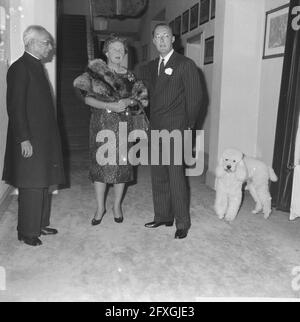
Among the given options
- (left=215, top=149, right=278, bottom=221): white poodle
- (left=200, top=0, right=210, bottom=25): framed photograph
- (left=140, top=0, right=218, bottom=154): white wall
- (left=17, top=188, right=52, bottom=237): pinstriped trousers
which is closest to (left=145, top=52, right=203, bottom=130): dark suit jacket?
(left=215, top=149, right=278, bottom=221): white poodle

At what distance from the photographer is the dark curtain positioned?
11.6 feet

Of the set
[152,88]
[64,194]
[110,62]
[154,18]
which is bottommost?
[64,194]

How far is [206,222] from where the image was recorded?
351 cm

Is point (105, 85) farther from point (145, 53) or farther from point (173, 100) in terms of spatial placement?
point (145, 53)

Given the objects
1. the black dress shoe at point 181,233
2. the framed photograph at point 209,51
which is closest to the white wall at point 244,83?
the framed photograph at point 209,51

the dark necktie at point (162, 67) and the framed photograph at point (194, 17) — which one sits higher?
the framed photograph at point (194, 17)

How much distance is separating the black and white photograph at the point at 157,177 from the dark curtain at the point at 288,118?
12 millimetres

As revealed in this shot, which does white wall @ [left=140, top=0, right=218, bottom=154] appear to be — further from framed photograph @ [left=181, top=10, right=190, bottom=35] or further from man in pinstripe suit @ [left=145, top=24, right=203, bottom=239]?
man in pinstripe suit @ [left=145, top=24, right=203, bottom=239]

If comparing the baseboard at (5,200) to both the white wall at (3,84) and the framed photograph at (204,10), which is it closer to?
the white wall at (3,84)

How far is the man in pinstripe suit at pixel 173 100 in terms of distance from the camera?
285 cm

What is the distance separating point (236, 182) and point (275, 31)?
5.74ft
